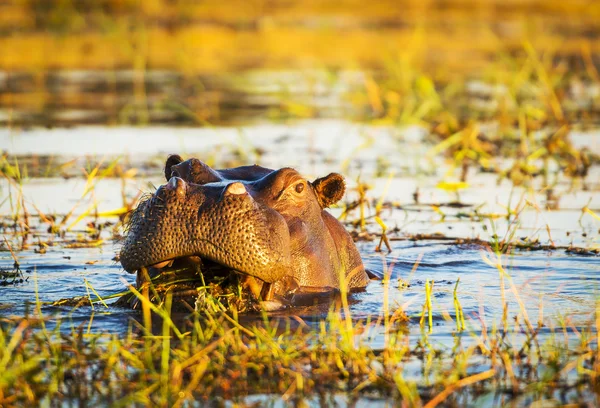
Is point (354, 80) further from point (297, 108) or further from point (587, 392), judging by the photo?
point (587, 392)

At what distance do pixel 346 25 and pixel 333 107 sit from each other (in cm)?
950

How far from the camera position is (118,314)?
16.2 ft

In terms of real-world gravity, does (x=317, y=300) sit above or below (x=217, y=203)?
below

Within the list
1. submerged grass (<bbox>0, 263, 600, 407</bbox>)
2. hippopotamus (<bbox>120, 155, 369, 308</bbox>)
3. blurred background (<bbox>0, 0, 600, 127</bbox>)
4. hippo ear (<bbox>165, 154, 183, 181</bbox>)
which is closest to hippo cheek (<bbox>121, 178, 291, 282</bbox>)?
hippopotamus (<bbox>120, 155, 369, 308</bbox>)

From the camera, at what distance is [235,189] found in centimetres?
457

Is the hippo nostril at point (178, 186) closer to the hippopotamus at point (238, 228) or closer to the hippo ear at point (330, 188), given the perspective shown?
the hippopotamus at point (238, 228)

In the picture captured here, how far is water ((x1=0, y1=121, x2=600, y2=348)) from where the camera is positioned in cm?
523

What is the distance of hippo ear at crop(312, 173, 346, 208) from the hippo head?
0.32 metres

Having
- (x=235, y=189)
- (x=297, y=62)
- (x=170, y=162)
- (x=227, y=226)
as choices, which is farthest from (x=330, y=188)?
(x=297, y=62)

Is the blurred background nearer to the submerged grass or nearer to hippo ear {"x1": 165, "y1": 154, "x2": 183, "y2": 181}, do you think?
hippo ear {"x1": 165, "y1": 154, "x2": 183, "y2": 181}

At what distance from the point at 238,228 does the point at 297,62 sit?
42.1ft

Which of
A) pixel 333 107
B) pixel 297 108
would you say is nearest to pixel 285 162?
pixel 297 108

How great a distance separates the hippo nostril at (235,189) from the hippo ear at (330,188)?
35.9 inches

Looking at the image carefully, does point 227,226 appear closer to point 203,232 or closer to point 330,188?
point 203,232
